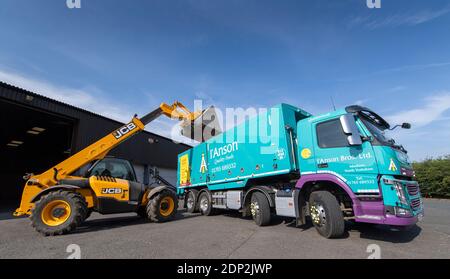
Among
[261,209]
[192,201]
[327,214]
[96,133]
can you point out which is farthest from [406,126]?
[96,133]

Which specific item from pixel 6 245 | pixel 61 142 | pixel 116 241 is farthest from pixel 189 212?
pixel 61 142

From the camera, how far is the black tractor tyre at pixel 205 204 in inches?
395

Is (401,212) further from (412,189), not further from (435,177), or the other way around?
(435,177)

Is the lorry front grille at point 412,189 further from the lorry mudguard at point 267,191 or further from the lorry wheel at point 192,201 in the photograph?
the lorry wheel at point 192,201

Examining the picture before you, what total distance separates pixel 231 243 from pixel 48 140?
2071 centimetres

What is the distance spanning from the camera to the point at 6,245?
5117 mm

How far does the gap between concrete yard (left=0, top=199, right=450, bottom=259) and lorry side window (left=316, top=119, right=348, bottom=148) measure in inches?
86.0

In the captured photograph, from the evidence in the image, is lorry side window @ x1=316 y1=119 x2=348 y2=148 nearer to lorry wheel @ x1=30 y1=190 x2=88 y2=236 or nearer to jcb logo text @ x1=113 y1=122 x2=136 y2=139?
lorry wheel @ x1=30 y1=190 x2=88 y2=236

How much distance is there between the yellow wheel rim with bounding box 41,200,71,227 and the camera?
6.21 m

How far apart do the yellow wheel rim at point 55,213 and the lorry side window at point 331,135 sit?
7036mm

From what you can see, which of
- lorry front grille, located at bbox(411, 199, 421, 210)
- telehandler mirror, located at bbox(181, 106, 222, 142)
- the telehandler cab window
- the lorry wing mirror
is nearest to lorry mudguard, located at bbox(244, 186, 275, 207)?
the lorry wing mirror

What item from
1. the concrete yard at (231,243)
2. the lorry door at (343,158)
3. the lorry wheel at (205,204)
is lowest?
the concrete yard at (231,243)

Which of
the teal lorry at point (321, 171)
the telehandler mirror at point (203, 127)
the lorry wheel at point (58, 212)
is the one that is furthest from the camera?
the telehandler mirror at point (203, 127)

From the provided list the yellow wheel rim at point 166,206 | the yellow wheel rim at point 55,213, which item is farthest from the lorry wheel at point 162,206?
the yellow wheel rim at point 55,213
